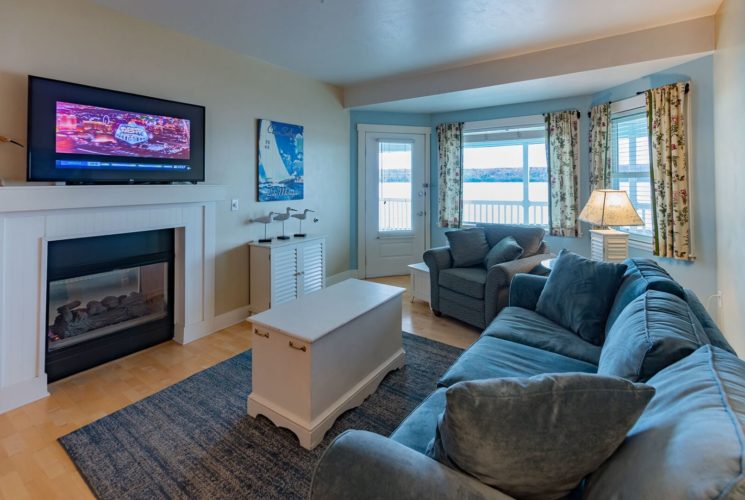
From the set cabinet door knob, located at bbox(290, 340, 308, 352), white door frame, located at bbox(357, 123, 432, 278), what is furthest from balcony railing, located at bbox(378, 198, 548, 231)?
cabinet door knob, located at bbox(290, 340, 308, 352)

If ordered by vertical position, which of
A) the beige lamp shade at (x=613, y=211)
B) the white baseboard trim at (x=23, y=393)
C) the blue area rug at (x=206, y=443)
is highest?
the beige lamp shade at (x=613, y=211)

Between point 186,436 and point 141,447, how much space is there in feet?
0.68

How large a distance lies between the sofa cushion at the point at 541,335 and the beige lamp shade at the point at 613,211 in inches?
50.4

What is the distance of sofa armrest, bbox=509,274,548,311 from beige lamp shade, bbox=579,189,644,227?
974mm

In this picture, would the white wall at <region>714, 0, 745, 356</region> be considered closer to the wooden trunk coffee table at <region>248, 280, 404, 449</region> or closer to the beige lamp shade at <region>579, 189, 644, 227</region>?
the beige lamp shade at <region>579, 189, 644, 227</region>

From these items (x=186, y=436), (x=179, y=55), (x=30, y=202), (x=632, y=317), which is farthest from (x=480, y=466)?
(x=179, y=55)

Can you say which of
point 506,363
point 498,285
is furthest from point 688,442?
point 498,285

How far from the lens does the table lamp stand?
3.16 metres

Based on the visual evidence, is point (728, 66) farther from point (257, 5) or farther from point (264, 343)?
point (264, 343)

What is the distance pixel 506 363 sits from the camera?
1876 millimetres

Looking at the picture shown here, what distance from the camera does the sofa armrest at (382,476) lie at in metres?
0.89

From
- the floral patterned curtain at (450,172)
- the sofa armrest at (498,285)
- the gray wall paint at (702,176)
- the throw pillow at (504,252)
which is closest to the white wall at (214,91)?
the floral patterned curtain at (450,172)

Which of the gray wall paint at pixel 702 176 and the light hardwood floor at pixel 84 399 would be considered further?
the gray wall paint at pixel 702 176

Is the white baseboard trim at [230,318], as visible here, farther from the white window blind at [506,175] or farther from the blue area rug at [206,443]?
the white window blind at [506,175]
